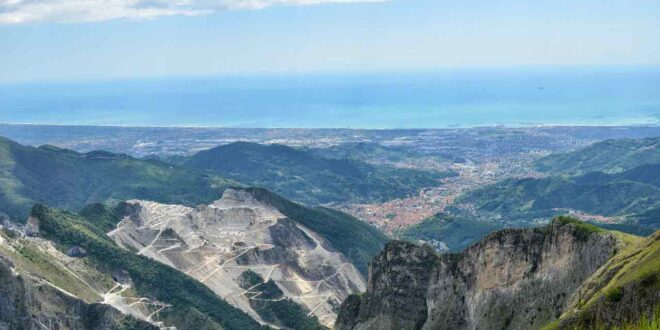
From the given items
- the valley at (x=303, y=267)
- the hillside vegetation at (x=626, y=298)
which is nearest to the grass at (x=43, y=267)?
the valley at (x=303, y=267)

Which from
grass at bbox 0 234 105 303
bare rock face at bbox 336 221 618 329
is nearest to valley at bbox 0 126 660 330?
bare rock face at bbox 336 221 618 329

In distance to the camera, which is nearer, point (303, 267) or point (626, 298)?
point (626, 298)

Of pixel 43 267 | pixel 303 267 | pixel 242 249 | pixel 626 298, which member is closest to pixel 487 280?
pixel 626 298

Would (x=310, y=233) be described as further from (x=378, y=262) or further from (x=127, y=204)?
(x=378, y=262)

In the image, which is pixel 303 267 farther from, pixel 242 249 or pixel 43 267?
pixel 43 267

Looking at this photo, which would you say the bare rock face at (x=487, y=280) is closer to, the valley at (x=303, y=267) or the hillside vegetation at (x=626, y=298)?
the valley at (x=303, y=267)

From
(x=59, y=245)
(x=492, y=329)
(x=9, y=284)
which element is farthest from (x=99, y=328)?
(x=492, y=329)
